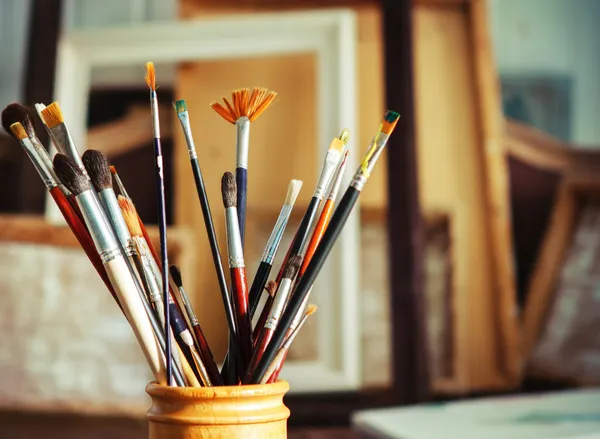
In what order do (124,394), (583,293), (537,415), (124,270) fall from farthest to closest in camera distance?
1. (583,293)
2. (124,394)
3. (537,415)
4. (124,270)

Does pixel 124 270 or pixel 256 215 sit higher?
pixel 256 215

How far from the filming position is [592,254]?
1000mm

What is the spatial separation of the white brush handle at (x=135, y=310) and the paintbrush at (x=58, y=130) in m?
0.06

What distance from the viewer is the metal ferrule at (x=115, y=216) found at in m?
0.32

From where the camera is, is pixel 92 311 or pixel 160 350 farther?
pixel 92 311

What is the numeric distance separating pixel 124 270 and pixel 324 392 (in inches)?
25.0

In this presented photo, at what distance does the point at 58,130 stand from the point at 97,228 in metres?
0.07

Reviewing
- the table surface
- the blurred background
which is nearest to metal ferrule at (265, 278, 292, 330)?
the table surface

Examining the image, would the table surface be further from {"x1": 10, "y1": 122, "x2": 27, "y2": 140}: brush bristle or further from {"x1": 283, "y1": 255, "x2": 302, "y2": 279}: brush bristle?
{"x1": 10, "y1": 122, "x2": 27, "y2": 140}: brush bristle

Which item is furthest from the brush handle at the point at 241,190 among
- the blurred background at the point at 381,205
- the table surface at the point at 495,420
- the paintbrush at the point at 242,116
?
the blurred background at the point at 381,205

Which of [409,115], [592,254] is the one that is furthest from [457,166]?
[592,254]

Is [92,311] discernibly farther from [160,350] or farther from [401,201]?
[160,350]

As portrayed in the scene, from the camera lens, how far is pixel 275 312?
336mm

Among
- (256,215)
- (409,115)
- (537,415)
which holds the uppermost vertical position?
(409,115)
